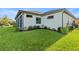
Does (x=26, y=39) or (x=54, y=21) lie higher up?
(x=54, y=21)

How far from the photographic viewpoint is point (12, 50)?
7.51 ft

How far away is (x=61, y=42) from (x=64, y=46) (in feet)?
0.21

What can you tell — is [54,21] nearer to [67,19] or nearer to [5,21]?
[67,19]

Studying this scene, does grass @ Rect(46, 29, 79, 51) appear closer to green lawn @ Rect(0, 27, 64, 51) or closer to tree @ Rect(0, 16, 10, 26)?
green lawn @ Rect(0, 27, 64, 51)

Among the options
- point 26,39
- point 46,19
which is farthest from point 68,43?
point 26,39

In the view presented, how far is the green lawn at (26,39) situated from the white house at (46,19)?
93 millimetres

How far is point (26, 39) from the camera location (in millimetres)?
2316

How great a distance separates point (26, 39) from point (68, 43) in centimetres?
55

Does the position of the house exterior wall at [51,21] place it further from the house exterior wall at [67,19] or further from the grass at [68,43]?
the grass at [68,43]

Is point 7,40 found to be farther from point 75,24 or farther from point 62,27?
point 75,24
